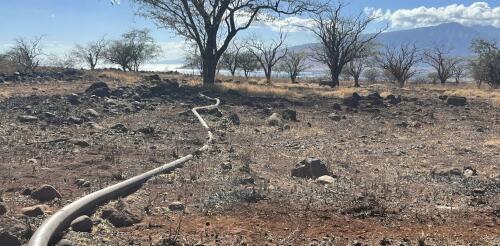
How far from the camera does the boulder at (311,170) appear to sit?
862cm

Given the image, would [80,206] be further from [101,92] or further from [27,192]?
[101,92]

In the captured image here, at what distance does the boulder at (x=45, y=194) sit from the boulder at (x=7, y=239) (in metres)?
1.91

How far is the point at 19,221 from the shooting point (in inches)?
222

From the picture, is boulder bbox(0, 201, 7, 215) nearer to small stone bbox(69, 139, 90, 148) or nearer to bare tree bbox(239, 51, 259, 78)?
small stone bbox(69, 139, 90, 148)

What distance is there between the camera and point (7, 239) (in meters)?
4.87

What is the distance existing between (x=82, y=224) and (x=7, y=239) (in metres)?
0.83

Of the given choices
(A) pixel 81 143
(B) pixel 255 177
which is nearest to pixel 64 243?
(B) pixel 255 177

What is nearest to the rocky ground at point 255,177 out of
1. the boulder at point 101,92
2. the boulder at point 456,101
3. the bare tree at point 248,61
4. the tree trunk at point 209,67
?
the boulder at point 101,92

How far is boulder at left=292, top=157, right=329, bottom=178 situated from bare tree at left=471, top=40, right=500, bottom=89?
4185cm

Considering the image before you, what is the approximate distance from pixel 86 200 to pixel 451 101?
20640 millimetres

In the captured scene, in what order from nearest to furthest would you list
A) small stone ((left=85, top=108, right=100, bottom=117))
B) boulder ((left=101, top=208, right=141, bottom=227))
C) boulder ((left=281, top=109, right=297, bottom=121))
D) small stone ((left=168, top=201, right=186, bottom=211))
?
1. boulder ((left=101, top=208, right=141, bottom=227))
2. small stone ((left=168, top=201, right=186, bottom=211))
3. small stone ((left=85, top=108, right=100, bottom=117))
4. boulder ((left=281, top=109, right=297, bottom=121))

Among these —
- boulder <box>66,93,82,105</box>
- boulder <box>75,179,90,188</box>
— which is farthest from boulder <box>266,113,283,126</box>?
boulder <box>75,179,90,188</box>

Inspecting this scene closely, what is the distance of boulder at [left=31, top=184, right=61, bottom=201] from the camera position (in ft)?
22.2

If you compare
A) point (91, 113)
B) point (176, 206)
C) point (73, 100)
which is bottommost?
point (176, 206)
